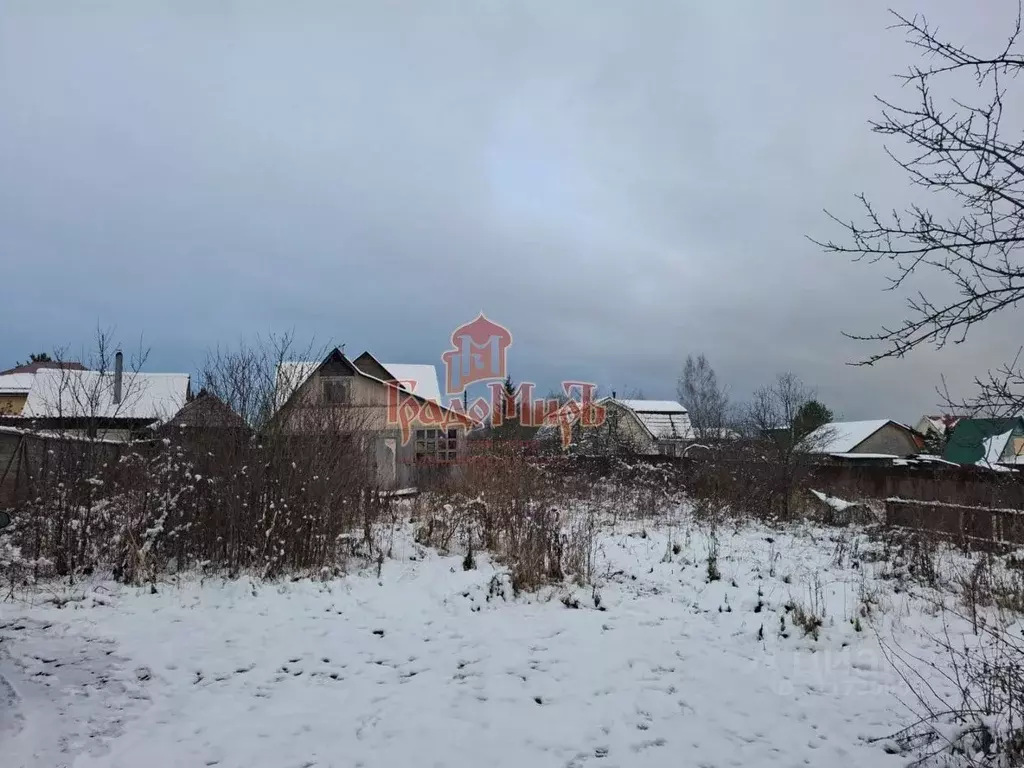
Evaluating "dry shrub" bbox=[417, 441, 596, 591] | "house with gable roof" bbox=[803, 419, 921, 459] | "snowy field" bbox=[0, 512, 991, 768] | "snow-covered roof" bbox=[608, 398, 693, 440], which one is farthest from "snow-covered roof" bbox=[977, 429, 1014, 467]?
"house with gable roof" bbox=[803, 419, 921, 459]

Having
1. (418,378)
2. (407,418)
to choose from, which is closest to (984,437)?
(407,418)

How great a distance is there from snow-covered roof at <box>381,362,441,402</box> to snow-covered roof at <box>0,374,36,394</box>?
1510 centimetres

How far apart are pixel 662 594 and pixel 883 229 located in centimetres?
436

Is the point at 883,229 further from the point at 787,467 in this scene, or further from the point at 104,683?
the point at 787,467

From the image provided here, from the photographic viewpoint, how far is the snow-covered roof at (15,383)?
25439 mm

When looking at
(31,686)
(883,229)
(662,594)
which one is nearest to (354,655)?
(31,686)

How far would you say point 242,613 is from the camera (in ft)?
17.1

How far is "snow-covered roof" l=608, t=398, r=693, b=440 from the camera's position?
108 feet

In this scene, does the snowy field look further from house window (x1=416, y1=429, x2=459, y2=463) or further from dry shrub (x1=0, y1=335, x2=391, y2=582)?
house window (x1=416, y1=429, x2=459, y2=463)

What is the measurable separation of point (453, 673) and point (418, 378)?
66.1ft

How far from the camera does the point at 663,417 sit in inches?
1401

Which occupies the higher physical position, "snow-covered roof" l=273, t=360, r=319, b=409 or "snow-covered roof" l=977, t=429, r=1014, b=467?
"snow-covered roof" l=273, t=360, r=319, b=409

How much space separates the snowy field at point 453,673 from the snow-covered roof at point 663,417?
26.2m

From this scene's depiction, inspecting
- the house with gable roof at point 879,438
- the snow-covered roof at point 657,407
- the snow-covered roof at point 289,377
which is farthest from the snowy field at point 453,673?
the house with gable roof at point 879,438
